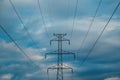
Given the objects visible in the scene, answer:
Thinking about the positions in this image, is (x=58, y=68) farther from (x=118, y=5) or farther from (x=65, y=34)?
(x=118, y=5)

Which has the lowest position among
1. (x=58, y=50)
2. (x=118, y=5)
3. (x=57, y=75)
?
(x=118, y=5)

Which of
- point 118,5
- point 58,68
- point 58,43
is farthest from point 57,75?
point 118,5

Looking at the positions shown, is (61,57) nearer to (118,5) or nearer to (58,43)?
(58,43)

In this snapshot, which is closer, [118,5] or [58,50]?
[118,5]

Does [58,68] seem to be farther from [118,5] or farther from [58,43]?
[118,5]

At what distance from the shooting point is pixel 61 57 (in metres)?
61.3

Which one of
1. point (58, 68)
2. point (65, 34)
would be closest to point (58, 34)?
point (65, 34)

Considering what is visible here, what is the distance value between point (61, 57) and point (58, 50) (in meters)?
2.02

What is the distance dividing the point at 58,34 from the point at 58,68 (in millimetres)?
7163

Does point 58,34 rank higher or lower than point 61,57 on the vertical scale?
higher

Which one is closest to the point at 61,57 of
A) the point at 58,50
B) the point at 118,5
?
the point at 58,50

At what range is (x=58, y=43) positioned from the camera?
64188 millimetres

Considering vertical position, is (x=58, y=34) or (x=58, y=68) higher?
(x=58, y=34)

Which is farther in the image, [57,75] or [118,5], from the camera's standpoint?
[57,75]
